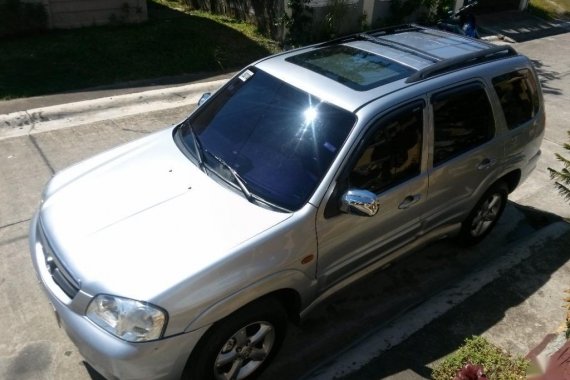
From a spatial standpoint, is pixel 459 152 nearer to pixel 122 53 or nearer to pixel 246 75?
pixel 246 75

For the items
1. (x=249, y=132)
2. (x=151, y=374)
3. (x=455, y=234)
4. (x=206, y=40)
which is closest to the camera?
(x=151, y=374)

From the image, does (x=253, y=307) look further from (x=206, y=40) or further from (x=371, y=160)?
(x=206, y=40)

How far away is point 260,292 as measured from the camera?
3.13 m

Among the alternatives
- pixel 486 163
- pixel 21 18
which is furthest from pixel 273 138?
pixel 21 18

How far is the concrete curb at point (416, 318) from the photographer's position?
11.7 ft

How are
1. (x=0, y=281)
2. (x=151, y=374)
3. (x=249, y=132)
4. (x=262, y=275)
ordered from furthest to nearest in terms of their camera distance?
(x=0, y=281), (x=249, y=132), (x=262, y=275), (x=151, y=374)

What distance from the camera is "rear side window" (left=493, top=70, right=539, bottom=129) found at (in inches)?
183

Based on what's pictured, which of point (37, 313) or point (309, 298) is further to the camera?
point (37, 313)

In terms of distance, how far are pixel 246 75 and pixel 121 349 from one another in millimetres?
2401

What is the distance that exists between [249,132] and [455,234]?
2.26 metres

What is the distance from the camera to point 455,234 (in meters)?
4.84

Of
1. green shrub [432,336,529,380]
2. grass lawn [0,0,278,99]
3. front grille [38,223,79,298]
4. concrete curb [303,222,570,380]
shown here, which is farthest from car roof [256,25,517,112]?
grass lawn [0,0,278,99]

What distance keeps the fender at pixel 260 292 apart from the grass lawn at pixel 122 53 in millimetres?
5935

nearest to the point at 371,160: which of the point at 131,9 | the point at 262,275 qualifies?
the point at 262,275
